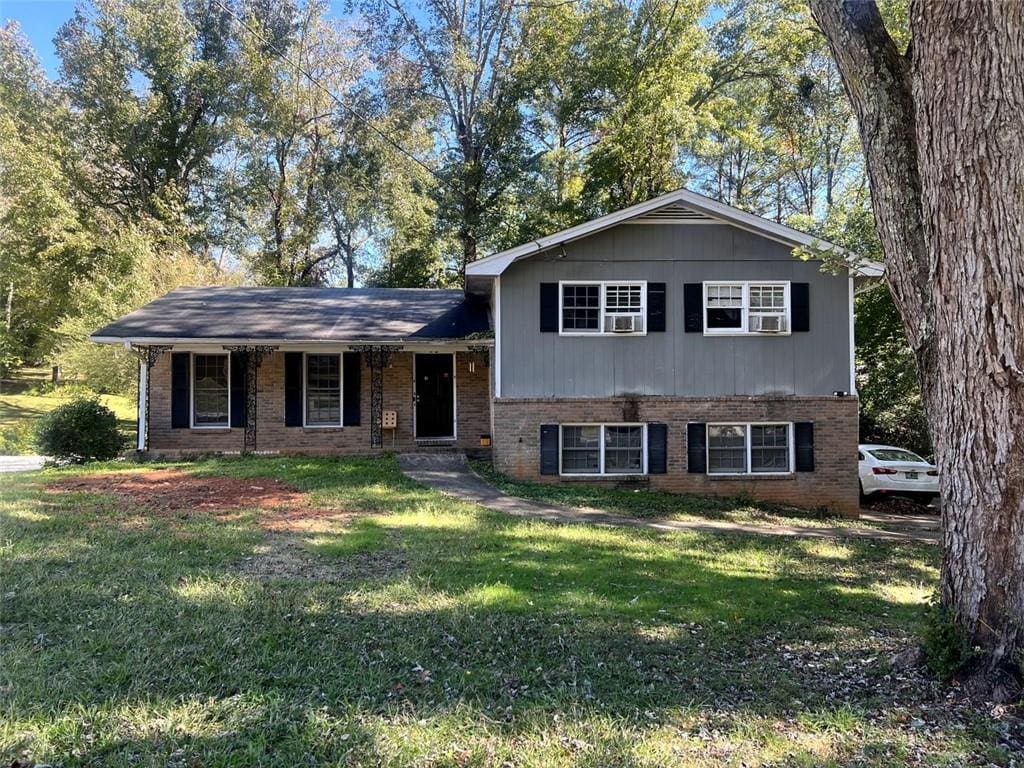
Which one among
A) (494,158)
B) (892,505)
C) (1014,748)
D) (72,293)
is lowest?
(892,505)

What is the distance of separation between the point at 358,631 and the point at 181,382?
1139 cm

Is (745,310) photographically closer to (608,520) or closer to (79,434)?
(608,520)

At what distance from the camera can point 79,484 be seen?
938 centimetres

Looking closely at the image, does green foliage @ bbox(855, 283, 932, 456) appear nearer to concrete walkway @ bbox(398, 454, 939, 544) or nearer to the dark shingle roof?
concrete walkway @ bbox(398, 454, 939, 544)

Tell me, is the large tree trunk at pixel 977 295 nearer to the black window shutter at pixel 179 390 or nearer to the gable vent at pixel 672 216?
the gable vent at pixel 672 216

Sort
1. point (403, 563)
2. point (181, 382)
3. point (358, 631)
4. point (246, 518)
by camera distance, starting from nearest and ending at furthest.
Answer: point (358, 631)
point (403, 563)
point (246, 518)
point (181, 382)

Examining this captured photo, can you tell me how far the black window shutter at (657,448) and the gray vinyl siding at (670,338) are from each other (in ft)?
2.35

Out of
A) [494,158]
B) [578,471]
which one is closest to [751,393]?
[578,471]

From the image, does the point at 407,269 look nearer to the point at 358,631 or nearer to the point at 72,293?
the point at 72,293

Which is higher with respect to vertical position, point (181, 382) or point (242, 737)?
point (181, 382)

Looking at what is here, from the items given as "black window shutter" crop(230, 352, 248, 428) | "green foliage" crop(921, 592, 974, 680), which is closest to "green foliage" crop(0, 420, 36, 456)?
"black window shutter" crop(230, 352, 248, 428)

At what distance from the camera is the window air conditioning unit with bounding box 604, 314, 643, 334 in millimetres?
11344

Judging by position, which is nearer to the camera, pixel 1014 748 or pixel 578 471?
pixel 1014 748

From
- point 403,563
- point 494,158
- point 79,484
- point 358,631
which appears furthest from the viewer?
point 494,158
